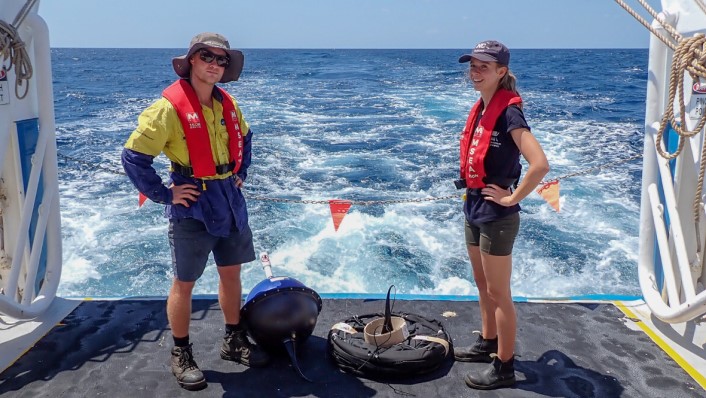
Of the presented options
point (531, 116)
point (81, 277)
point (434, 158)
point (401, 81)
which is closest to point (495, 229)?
point (81, 277)

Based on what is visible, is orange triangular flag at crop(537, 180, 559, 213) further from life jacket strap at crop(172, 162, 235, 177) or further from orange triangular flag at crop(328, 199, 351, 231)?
life jacket strap at crop(172, 162, 235, 177)

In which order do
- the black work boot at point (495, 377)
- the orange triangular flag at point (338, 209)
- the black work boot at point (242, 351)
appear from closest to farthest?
1. the black work boot at point (495, 377)
2. the black work boot at point (242, 351)
3. the orange triangular flag at point (338, 209)

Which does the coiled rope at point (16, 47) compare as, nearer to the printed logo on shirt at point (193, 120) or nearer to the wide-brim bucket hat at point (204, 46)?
the wide-brim bucket hat at point (204, 46)

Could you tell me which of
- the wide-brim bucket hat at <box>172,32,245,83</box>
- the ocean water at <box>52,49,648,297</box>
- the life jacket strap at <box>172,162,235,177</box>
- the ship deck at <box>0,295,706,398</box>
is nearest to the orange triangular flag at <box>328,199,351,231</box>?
Result: the ocean water at <box>52,49,648,297</box>

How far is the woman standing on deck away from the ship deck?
335 millimetres

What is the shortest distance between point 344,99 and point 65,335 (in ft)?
Answer: 61.2

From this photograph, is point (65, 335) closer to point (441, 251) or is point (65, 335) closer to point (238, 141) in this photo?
point (238, 141)

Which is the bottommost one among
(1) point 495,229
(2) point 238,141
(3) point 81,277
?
(3) point 81,277

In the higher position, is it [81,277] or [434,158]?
[434,158]

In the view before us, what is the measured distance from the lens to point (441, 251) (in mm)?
7914

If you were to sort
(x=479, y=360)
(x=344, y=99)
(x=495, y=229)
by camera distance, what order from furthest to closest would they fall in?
1. (x=344, y=99)
2. (x=479, y=360)
3. (x=495, y=229)

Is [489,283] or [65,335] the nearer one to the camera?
[489,283]

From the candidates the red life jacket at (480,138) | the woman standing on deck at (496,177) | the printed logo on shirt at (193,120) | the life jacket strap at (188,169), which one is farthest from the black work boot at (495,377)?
the printed logo on shirt at (193,120)

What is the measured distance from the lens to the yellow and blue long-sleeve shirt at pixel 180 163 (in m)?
2.90
